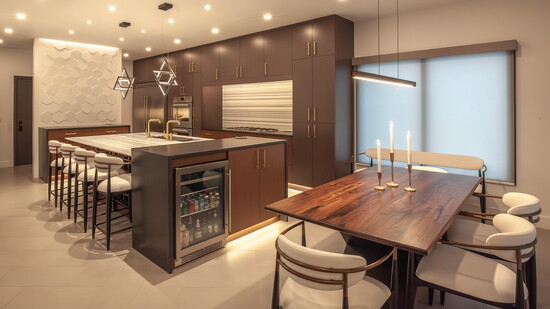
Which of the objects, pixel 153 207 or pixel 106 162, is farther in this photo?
pixel 106 162

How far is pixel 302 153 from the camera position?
17.4ft

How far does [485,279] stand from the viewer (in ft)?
5.39

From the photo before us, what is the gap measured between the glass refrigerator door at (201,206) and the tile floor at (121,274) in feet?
0.71

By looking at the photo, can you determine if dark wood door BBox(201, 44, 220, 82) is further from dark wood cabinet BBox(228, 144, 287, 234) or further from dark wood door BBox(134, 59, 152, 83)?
dark wood cabinet BBox(228, 144, 287, 234)

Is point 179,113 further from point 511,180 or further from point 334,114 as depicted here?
point 511,180

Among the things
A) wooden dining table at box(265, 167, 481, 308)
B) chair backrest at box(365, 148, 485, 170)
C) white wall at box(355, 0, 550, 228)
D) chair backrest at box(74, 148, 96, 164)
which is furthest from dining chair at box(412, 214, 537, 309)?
chair backrest at box(74, 148, 96, 164)

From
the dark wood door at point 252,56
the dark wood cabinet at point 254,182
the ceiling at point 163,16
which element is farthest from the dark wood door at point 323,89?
the dark wood cabinet at point 254,182

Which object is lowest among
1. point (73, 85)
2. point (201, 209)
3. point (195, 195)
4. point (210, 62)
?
point (201, 209)

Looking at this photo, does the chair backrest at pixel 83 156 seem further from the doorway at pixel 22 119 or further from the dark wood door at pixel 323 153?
the doorway at pixel 22 119

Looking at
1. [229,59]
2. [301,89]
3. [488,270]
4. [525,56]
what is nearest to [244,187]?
[488,270]

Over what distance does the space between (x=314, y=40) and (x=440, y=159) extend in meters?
2.48

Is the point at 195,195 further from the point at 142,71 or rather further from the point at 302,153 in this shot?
the point at 142,71

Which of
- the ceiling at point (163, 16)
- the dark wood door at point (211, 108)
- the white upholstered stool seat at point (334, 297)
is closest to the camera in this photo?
the white upholstered stool seat at point (334, 297)

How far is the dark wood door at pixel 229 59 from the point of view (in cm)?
614
